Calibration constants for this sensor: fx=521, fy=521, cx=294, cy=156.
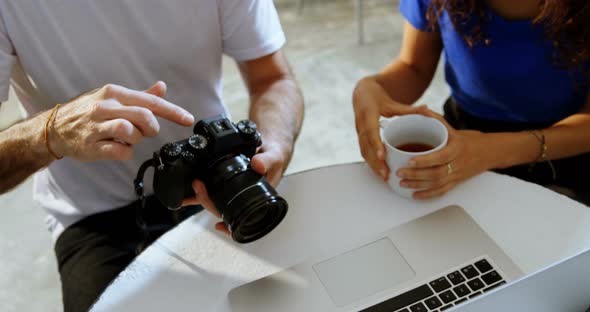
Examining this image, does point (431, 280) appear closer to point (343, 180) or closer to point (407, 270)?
point (407, 270)

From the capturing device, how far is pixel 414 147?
0.91 metres

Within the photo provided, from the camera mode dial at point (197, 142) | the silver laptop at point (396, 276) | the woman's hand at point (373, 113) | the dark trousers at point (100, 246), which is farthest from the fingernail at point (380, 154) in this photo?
the dark trousers at point (100, 246)

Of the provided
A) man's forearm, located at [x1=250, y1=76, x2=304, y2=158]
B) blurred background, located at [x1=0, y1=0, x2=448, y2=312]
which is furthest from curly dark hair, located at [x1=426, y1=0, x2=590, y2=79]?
blurred background, located at [x1=0, y1=0, x2=448, y2=312]

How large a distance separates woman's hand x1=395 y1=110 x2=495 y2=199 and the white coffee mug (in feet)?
0.05

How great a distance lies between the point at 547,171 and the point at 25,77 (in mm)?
1076

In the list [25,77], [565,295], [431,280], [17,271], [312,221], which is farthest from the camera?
[17,271]

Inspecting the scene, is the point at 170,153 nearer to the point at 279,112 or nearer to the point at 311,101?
the point at 279,112

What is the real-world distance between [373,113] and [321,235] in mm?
275

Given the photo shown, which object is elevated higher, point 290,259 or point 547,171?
point 290,259

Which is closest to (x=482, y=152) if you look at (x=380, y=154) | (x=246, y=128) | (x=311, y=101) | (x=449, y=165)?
(x=449, y=165)

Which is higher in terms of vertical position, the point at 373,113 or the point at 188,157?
the point at 188,157

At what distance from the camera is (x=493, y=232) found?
33.4 inches

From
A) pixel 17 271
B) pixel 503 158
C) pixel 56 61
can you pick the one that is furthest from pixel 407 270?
pixel 17 271

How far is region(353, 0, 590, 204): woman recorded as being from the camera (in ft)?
3.05
